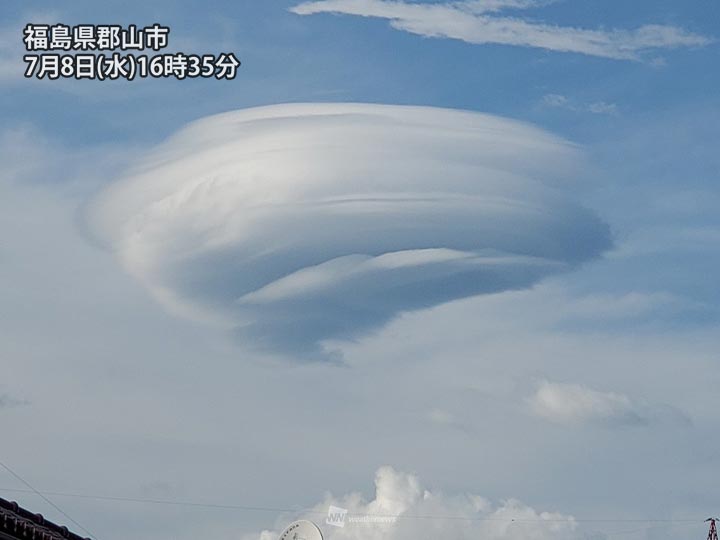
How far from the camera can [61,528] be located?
11638cm

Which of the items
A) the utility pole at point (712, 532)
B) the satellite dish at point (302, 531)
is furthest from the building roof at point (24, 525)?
the utility pole at point (712, 532)

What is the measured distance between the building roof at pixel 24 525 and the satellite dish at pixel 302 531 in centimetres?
3407

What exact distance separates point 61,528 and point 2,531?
1520cm

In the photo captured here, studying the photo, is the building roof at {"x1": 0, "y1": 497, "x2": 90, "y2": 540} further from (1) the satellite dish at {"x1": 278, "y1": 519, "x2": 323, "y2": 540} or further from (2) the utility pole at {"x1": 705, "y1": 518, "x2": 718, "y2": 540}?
(2) the utility pole at {"x1": 705, "y1": 518, "x2": 718, "y2": 540}

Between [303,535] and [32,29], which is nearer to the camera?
[32,29]

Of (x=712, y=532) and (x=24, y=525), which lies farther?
(x=712, y=532)

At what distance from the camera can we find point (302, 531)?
14500 cm

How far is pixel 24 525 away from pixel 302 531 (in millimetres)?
44177

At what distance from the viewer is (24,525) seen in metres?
106

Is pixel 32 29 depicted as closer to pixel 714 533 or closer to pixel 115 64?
pixel 115 64

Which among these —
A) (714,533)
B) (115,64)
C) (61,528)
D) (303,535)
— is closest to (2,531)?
(61,528)

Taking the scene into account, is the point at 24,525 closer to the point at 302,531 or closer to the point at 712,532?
the point at 302,531

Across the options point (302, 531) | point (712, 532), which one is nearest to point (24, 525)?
point (302, 531)

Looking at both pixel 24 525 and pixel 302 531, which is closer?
pixel 24 525
